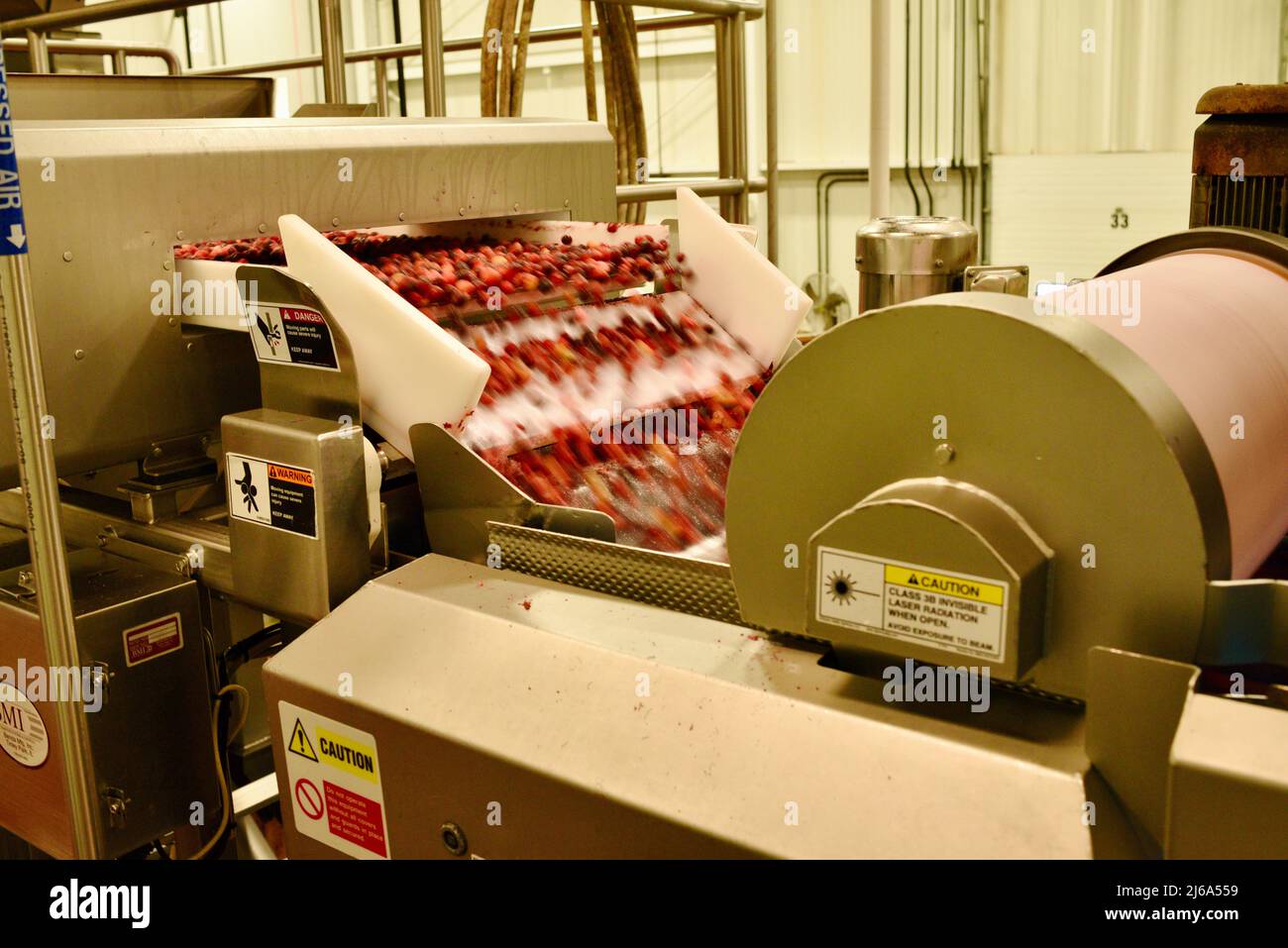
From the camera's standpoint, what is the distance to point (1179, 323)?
87 cm

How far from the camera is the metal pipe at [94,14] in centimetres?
251

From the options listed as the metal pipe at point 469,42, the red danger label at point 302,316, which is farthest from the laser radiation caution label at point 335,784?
the metal pipe at point 469,42

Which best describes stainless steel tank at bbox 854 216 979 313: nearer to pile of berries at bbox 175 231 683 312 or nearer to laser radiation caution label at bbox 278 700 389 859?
pile of berries at bbox 175 231 683 312

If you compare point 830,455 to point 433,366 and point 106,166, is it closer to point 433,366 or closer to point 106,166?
point 433,366

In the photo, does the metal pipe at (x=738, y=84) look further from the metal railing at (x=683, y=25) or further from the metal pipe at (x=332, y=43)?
the metal pipe at (x=332, y=43)

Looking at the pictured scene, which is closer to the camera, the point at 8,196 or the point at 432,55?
the point at 8,196

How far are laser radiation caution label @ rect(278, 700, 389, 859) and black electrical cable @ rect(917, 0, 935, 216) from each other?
17.1 feet

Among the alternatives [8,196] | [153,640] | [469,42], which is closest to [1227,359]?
[8,196]

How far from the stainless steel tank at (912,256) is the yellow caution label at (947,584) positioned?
2.26ft

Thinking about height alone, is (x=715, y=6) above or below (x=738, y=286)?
above

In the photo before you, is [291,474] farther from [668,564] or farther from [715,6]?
[715,6]

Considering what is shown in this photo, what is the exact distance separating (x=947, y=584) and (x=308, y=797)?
669 millimetres

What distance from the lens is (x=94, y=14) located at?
271cm
